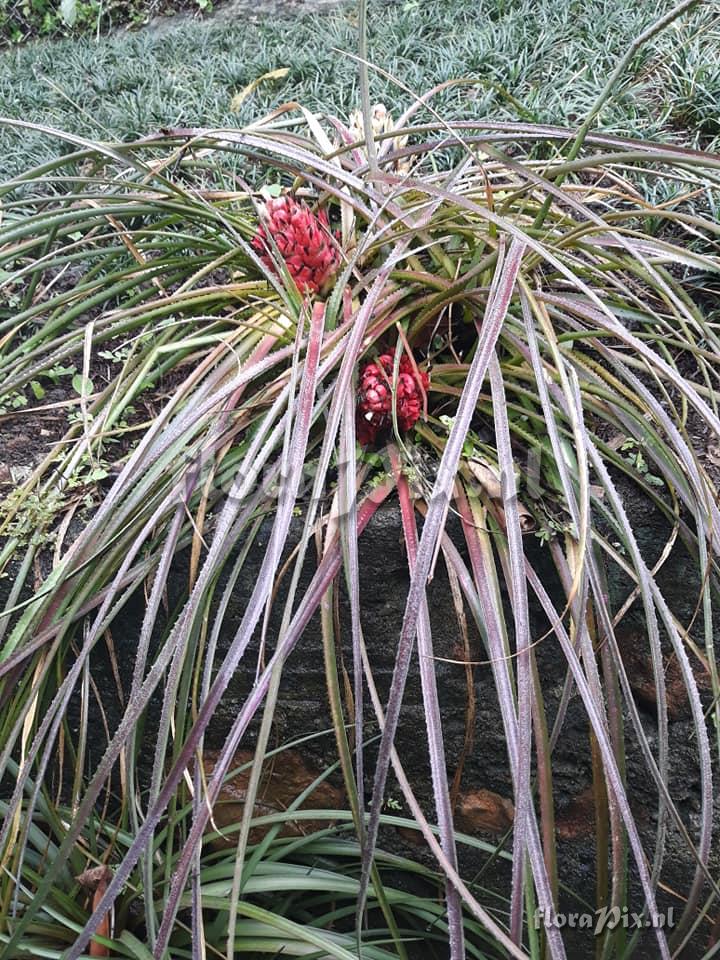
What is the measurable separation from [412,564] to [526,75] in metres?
1.64

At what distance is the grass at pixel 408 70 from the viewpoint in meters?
2.06

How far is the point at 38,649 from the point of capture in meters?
1.29

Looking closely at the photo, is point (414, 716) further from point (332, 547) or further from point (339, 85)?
point (339, 85)

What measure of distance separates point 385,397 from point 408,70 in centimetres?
142

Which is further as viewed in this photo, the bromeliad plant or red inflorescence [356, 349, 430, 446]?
red inflorescence [356, 349, 430, 446]

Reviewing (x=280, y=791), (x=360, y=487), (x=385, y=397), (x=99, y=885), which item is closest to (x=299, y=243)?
(x=385, y=397)

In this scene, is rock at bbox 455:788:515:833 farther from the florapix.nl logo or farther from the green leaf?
the green leaf

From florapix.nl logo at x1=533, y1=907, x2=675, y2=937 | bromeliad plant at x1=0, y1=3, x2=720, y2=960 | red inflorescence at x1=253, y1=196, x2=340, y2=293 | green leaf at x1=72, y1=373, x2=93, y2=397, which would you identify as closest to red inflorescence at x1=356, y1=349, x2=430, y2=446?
bromeliad plant at x1=0, y1=3, x2=720, y2=960

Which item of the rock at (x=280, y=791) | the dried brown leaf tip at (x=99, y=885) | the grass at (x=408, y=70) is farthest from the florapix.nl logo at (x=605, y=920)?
the grass at (x=408, y=70)

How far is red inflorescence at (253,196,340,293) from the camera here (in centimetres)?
152

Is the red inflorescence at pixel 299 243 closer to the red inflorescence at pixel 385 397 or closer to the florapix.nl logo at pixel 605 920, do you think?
the red inflorescence at pixel 385 397

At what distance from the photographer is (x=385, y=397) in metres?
1.33

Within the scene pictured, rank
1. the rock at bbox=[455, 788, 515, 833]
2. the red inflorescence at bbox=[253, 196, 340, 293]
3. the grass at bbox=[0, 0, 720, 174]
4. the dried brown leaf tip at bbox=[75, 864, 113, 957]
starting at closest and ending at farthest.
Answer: the dried brown leaf tip at bbox=[75, 864, 113, 957], the rock at bbox=[455, 788, 515, 833], the red inflorescence at bbox=[253, 196, 340, 293], the grass at bbox=[0, 0, 720, 174]

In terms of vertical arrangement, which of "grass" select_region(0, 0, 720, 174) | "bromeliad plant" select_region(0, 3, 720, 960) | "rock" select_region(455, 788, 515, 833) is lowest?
"rock" select_region(455, 788, 515, 833)
